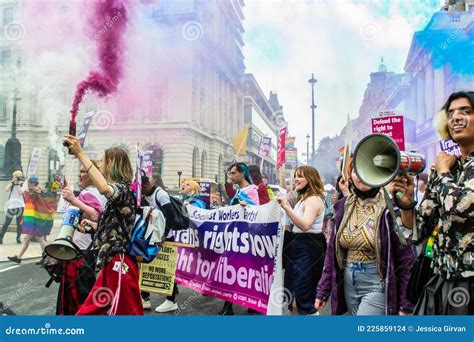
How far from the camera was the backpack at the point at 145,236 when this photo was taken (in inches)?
107

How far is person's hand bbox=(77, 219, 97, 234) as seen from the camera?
303 centimetres

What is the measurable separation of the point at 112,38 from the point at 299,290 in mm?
2443

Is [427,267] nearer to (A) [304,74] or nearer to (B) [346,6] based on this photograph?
(A) [304,74]

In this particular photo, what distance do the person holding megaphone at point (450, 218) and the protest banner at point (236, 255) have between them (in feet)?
4.55

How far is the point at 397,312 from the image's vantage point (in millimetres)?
2344

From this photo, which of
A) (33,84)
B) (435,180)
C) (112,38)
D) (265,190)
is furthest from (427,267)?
(33,84)

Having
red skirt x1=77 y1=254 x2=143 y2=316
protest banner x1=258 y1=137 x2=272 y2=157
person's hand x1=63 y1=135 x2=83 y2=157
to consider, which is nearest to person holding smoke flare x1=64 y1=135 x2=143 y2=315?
red skirt x1=77 y1=254 x2=143 y2=316

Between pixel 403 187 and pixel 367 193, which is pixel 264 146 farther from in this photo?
pixel 403 187

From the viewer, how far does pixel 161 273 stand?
4.41 m

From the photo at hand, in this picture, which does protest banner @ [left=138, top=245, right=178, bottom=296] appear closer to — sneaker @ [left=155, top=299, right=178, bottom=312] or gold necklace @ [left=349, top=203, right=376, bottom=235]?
sneaker @ [left=155, top=299, right=178, bottom=312]

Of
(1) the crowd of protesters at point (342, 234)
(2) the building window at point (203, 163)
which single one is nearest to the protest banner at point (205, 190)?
(1) the crowd of protesters at point (342, 234)

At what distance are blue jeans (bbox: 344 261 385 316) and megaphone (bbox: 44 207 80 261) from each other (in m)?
1.81

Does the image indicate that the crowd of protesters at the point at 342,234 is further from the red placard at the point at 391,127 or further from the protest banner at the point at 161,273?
the protest banner at the point at 161,273

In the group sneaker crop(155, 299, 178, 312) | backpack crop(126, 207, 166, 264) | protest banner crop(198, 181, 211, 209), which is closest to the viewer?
backpack crop(126, 207, 166, 264)
